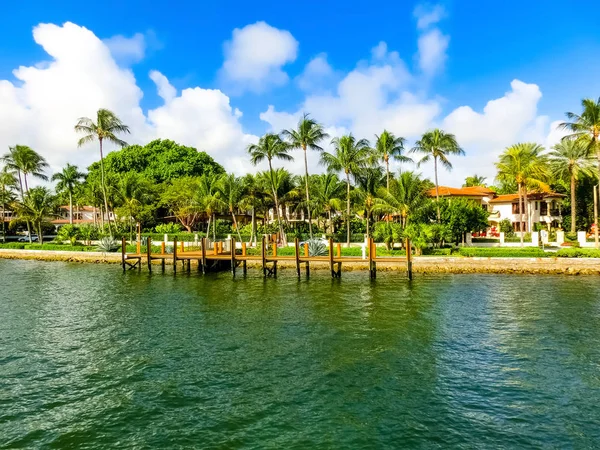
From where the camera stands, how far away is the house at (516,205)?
6362 centimetres

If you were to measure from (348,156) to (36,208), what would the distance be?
47790mm

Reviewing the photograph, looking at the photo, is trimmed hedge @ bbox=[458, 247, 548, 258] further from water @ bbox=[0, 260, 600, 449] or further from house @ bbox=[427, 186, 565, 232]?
house @ bbox=[427, 186, 565, 232]

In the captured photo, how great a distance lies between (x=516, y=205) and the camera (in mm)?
65000

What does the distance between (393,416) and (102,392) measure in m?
8.40

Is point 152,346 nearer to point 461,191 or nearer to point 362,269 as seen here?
point 362,269

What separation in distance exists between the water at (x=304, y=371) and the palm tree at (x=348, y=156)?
23.8m

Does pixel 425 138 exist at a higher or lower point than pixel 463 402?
higher

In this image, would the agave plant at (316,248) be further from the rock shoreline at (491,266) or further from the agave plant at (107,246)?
the agave plant at (107,246)

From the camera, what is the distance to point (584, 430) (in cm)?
989

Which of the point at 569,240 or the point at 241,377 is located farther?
the point at 569,240

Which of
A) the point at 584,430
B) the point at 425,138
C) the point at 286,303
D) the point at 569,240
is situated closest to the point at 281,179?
the point at 425,138

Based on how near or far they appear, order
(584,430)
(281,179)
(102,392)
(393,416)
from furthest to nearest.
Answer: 1. (281,179)
2. (102,392)
3. (393,416)
4. (584,430)

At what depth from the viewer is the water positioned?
9961 mm

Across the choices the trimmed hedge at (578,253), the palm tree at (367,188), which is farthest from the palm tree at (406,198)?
the trimmed hedge at (578,253)
